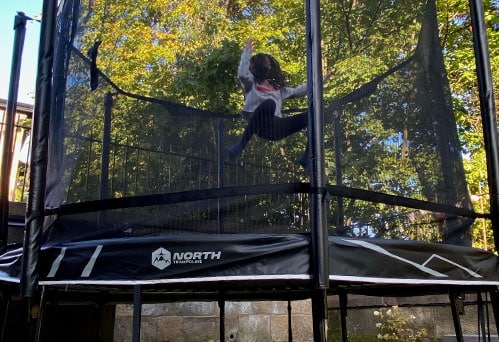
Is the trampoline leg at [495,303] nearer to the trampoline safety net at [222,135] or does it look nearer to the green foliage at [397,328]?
the trampoline safety net at [222,135]

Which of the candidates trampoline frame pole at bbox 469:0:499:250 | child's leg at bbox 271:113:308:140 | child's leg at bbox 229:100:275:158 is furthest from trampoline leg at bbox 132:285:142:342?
trampoline frame pole at bbox 469:0:499:250

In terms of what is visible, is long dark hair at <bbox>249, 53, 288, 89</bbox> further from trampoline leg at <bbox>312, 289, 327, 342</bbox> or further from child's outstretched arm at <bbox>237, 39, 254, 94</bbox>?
trampoline leg at <bbox>312, 289, 327, 342</bbox>

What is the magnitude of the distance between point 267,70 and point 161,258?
1.65 metres

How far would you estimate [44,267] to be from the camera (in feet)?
10.8

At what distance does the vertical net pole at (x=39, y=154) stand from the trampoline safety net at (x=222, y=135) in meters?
0.17

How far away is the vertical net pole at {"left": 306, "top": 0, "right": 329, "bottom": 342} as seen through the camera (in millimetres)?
2852

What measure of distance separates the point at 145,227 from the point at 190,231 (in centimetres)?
31

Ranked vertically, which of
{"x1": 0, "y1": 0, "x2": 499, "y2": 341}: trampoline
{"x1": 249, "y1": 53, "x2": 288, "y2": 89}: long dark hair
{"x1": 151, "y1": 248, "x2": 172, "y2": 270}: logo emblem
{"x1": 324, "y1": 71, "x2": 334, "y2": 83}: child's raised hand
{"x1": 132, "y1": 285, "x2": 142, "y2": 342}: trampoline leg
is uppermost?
{"x1": 249, "y1": 53, "x2": 288, "y2": 89}: long dark hair

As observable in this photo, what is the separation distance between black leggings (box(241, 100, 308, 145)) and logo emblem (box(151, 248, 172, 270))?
3.46 ft

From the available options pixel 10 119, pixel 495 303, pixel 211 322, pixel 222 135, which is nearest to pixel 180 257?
pixel 222 135

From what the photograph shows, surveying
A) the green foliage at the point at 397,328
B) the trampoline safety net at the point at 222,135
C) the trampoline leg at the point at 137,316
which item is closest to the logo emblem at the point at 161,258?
the trampoline leg at the point at 137,316

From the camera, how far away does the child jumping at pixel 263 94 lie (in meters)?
3.61

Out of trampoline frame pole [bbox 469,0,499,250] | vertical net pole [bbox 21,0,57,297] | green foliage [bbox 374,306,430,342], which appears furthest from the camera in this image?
green foliage [bbox 374,306,430,342]

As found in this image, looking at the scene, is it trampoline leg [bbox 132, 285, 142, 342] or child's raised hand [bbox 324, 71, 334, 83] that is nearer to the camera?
trampoline leg [bbox 132, 285, 142, 342]
